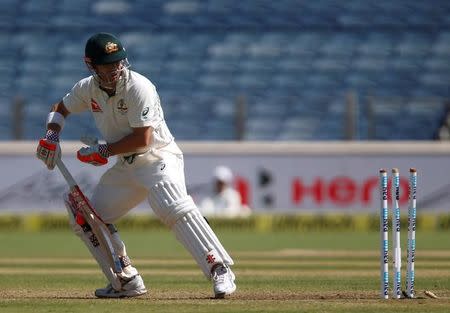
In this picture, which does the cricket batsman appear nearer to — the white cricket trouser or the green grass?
the white cricket trouser

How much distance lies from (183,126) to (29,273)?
7.57 meters

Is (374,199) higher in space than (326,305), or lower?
lower

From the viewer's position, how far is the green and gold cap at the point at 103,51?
6414 millimetres

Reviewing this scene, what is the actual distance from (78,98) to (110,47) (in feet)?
1.73

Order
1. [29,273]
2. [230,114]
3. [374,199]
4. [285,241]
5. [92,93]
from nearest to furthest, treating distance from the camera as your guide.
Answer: [92,93] < [29,273] < [285,241] < [374,199] < [230,114]

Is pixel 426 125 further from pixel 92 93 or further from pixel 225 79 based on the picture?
pixel 92 93

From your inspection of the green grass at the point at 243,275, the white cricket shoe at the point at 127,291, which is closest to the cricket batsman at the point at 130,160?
the white cricket shoe at the point at 127,291

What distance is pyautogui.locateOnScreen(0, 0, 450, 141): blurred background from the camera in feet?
60.4

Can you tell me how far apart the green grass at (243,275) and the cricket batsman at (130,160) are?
0.23m

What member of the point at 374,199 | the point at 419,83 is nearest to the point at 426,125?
the point at 374,199

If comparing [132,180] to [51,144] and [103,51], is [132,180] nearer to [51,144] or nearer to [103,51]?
[51,144]

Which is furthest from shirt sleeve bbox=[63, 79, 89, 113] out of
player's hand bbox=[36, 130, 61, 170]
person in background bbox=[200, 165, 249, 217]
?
person in background bbox=[200, 165, 249, 217]

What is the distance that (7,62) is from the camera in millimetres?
19000

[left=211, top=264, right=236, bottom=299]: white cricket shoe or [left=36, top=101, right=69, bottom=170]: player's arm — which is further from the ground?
[left=36, top=101, right=69, bottom=170]: player's arm
